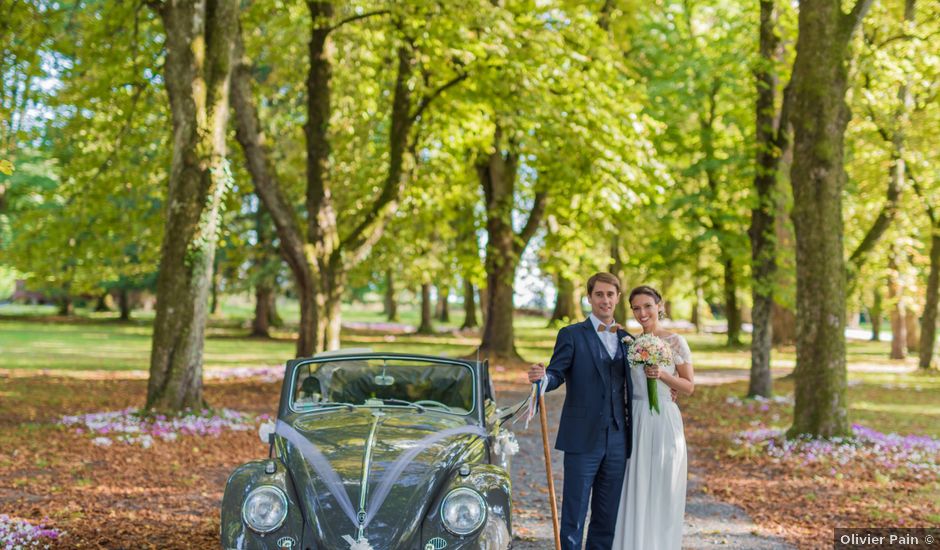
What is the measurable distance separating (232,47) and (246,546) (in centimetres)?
1034

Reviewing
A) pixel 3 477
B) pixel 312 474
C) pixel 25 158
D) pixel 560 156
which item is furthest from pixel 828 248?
pixel 25 158

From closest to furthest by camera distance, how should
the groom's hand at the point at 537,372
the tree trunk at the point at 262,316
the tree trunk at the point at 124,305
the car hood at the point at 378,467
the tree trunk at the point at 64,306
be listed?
the car hood at the point at 378,467 → the groom's hand at the point at 537,372 → the tree trunk at the point at 262,316 → the tree trunk at the point at 124,305 → the tree trunk at the point at 64,306

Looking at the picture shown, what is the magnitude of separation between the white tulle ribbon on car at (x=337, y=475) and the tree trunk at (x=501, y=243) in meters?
18.8

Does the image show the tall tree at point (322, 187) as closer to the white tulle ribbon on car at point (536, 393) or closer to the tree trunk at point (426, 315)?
the white tulle ribbon on car at point (536, 393)

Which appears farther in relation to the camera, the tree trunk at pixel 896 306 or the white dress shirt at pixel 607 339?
the tree trunk at pixel 896 306

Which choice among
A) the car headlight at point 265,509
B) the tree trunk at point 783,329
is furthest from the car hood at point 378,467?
the tree trunk at point 783,329

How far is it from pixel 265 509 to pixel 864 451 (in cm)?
876

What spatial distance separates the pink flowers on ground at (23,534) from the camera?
21.6 feet

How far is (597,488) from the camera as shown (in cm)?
591

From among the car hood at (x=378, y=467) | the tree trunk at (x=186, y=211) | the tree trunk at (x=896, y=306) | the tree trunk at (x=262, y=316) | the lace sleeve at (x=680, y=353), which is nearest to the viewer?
the car hood at (x=378, y=467)

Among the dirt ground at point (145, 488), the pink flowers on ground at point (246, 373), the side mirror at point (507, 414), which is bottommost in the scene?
the dirt ground at point (145, 488)

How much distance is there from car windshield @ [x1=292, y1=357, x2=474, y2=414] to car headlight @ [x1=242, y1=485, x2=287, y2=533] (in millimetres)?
1554

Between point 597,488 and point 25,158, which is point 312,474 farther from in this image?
point 25,158

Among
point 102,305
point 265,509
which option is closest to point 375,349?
point 265,509
